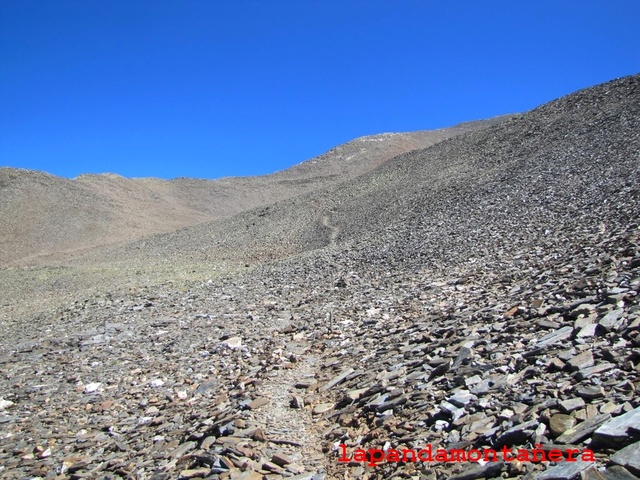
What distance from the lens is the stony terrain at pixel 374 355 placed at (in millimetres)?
4777

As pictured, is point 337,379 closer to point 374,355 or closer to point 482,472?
point 374,355

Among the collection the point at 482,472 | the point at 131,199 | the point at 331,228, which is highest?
the point at 131,199

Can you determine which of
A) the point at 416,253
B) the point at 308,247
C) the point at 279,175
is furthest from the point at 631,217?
the point at 279,175

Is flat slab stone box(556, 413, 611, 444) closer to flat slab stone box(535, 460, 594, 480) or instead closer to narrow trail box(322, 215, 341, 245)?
flat slab stone box(535, 460, 594, 480)

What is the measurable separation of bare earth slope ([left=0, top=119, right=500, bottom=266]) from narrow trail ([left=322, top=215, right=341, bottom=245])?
1955 centimetres

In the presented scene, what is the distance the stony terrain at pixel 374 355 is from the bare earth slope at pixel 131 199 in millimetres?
25435

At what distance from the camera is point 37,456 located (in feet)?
21.5

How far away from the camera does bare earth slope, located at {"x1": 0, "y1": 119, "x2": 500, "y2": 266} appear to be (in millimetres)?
43688

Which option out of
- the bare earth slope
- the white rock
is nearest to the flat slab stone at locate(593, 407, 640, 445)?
the white rock

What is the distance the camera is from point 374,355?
8.00 metres

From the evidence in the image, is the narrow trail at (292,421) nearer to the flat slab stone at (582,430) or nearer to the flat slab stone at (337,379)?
the flat slab stone at (337,379)

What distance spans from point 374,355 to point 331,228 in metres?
19.0

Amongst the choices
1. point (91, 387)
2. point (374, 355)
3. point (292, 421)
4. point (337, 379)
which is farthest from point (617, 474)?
point (91, 387)

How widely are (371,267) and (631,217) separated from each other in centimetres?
697
